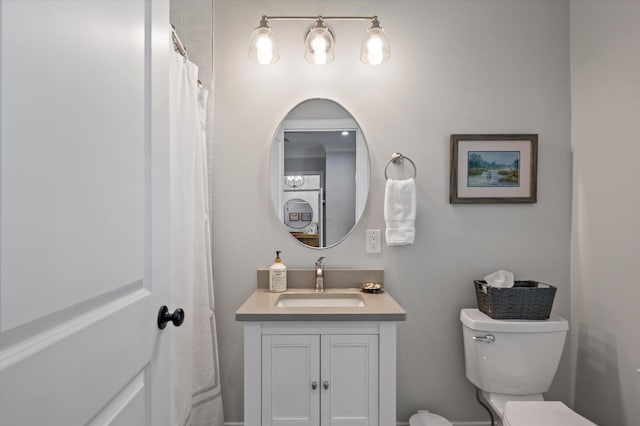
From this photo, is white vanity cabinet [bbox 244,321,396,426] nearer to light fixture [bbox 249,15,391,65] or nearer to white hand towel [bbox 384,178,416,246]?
white hand towel [bbox 384,178,416,246]

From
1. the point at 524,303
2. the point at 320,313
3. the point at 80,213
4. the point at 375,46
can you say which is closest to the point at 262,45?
the point at 375,46

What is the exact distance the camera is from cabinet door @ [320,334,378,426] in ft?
5.00

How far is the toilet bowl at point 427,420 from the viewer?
1.88 metres

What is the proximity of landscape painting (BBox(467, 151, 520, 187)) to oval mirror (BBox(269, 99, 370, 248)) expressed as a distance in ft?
1.86

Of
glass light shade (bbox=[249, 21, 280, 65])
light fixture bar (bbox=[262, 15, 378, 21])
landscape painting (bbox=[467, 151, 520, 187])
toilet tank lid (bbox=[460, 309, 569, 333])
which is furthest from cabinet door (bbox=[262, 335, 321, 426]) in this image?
light fixture bar (bbox=[262, 15, 378, 21])

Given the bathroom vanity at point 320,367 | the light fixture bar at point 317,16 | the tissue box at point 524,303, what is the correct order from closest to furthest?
1. the bathroom vanity at point 320,367
2. the tissue box at point 524,303
3. the light fixture bar at point 317,16

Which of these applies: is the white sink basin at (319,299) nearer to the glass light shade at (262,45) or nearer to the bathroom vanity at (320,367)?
the bathroom vanity at (320,367)

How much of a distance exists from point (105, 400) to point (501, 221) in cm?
195

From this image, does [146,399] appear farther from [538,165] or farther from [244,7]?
[538,165]

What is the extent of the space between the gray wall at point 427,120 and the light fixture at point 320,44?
0.43ft

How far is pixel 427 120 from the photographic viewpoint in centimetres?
205

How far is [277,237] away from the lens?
2059 millimetres

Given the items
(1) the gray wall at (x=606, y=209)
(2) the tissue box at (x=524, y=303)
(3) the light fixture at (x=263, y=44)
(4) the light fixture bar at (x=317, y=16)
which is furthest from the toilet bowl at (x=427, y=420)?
(4) the light fixture bar at (x=317, y=16)

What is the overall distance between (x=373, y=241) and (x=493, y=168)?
759 millimetres
